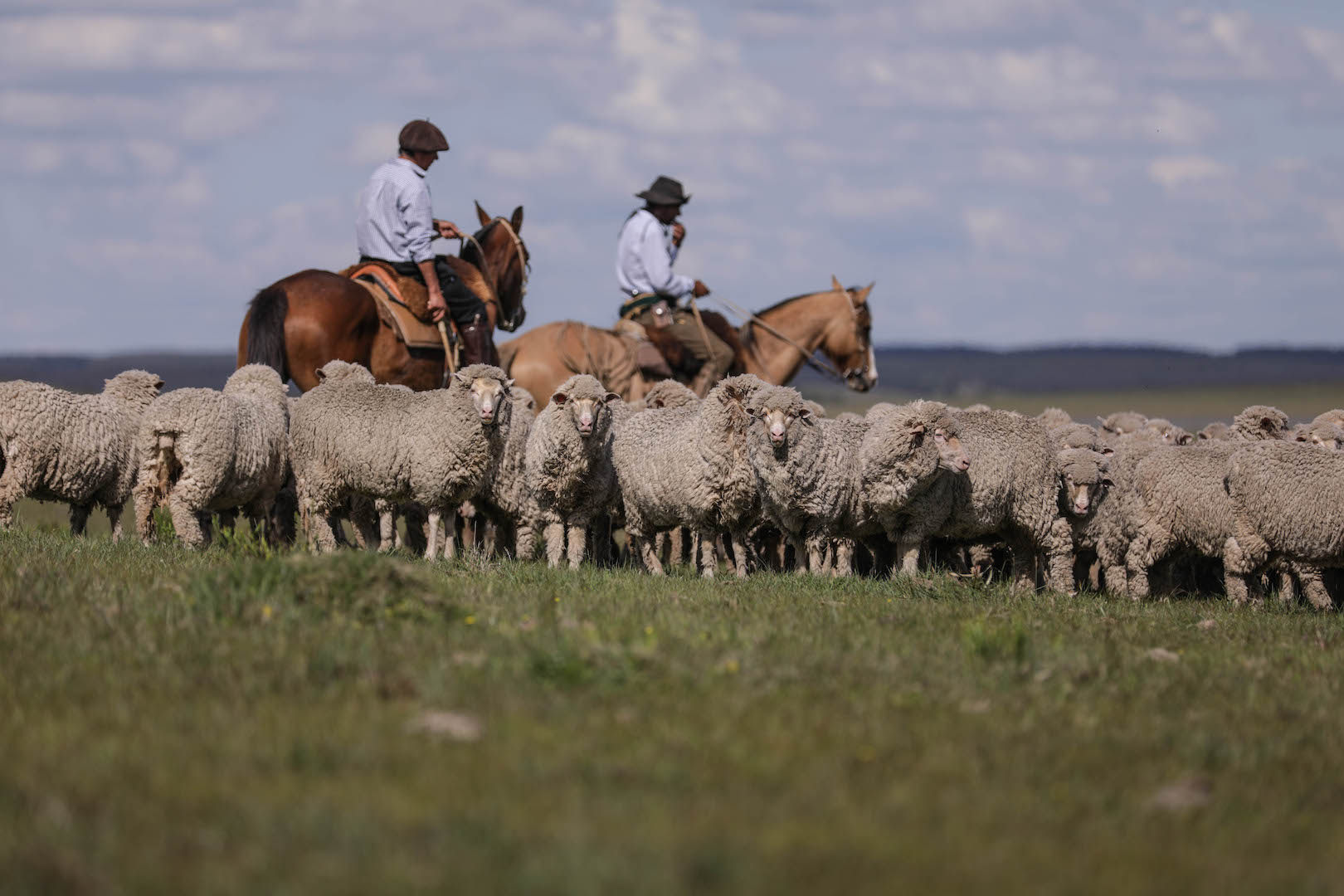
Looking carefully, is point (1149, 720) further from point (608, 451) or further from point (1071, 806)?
point (608, 451)

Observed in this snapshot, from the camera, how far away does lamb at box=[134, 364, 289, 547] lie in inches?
480

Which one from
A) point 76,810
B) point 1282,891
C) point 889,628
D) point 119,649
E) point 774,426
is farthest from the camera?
point 774,426

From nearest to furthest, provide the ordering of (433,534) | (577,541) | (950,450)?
1. (950,450)
2. (433,534)
3. (577,541)

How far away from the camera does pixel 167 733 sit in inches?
194

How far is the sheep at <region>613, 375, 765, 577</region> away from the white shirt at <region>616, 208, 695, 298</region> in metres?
5.66

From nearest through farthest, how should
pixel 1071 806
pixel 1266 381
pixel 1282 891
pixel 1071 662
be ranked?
1. pixel 1282 891
2. pixel 1071 806
3. pixel 1071 662
4. pixel 1266 381

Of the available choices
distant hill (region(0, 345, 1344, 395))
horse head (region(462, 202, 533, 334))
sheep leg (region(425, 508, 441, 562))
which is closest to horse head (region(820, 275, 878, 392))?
horse head (region(462, 202, 533, 334))

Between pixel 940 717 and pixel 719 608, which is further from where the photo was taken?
pixel 719 608

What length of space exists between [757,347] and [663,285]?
8.32ft

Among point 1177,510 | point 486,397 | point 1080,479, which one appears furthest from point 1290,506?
point 486,397

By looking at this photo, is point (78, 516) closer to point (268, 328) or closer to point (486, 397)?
point (268, 328)

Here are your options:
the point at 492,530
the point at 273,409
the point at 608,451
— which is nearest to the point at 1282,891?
the point at 608,451

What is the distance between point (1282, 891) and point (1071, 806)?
0.82 m

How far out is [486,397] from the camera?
11.8 m
